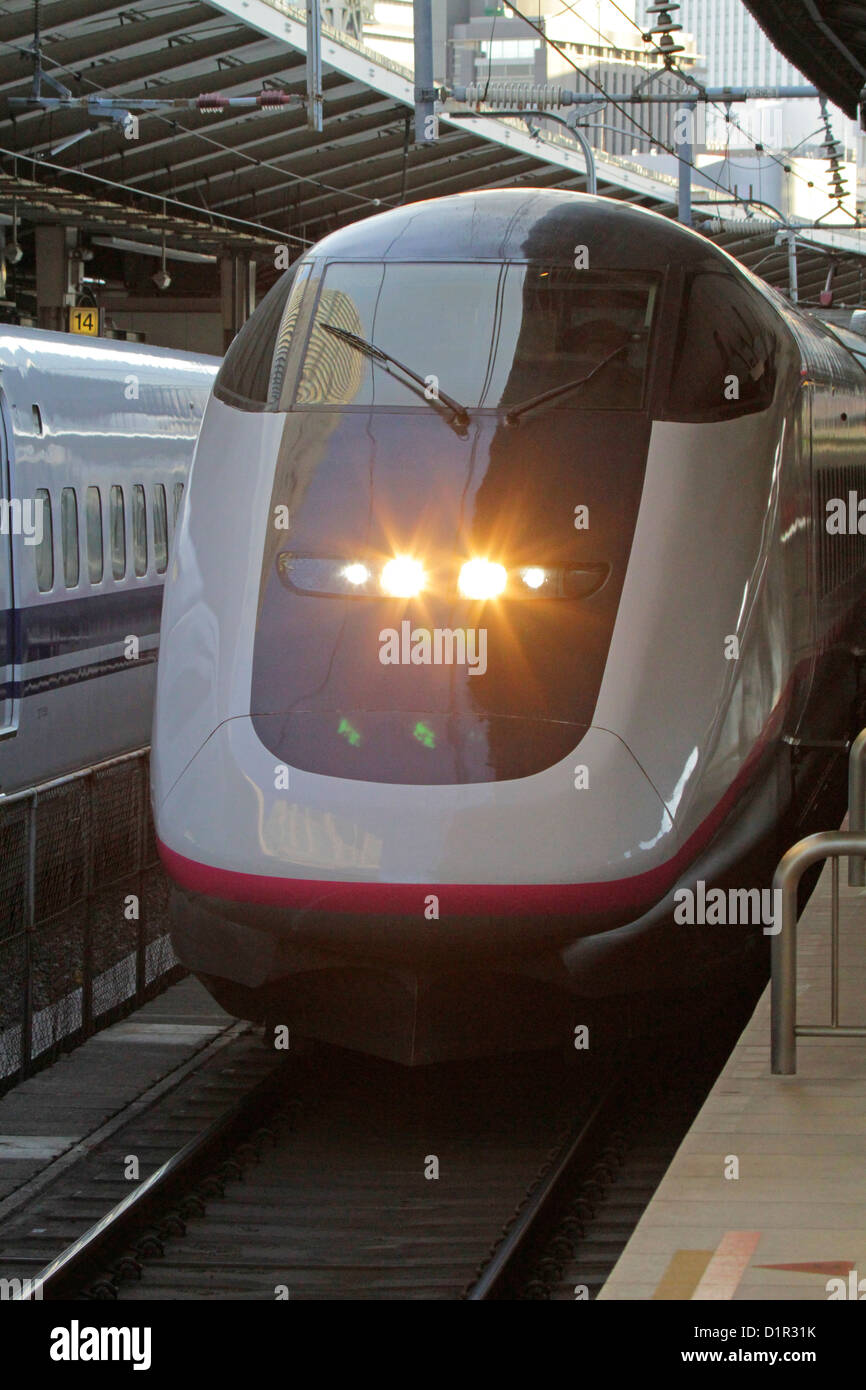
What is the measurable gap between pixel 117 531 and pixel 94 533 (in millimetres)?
616

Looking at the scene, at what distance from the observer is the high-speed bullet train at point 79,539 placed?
476 inches

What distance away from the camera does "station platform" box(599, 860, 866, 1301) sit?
16.6ft

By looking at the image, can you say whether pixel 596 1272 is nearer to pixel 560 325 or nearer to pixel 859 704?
pixel 560 325

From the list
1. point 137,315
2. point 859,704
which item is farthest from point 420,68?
point 137,315

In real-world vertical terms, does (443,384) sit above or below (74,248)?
below

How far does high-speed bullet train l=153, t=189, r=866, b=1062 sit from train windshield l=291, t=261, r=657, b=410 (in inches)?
0.5

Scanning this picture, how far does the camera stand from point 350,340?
801 centimetres

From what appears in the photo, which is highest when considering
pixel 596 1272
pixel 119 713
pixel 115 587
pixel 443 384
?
pixel 443 384

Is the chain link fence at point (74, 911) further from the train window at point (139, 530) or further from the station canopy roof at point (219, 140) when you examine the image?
the station canopy roof at point (219, 140)

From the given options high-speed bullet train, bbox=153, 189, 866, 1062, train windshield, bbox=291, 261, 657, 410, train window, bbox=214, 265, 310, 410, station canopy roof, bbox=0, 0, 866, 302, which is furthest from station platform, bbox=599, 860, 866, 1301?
station canopy roof, bbox=0, 0, 866, 302

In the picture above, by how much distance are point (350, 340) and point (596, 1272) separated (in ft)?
12.1

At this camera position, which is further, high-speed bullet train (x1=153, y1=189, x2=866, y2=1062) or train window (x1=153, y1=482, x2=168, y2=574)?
train window (x1=153, y1=482, x2=168, y2=574)

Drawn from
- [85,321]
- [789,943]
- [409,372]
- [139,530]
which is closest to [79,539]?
[139,530]

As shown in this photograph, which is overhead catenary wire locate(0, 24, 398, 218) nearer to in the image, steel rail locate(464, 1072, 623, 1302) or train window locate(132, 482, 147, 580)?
train window locate(132, 482, 147, 580)
